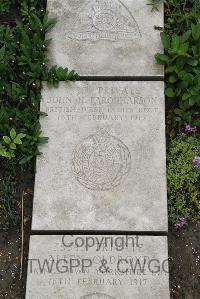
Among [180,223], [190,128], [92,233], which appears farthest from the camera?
[190,128]

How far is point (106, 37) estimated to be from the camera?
394cm

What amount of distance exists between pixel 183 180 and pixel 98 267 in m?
0.89

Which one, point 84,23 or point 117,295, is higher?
point 84,23

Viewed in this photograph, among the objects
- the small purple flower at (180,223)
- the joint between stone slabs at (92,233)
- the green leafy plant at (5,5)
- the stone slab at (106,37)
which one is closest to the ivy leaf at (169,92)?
the stone slab at (106,37)

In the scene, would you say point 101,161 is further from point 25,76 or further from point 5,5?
point 5,5

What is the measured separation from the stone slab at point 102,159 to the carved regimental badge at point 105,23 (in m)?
0.42

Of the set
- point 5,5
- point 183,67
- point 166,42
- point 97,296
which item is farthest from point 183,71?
point 97,296

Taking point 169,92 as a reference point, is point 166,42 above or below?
A: above

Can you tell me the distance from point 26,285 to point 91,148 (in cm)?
102

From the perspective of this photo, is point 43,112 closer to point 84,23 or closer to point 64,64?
point 64,64

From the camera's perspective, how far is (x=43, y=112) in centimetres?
368

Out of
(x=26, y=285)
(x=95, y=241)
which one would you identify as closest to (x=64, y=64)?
(x=95, y=241)

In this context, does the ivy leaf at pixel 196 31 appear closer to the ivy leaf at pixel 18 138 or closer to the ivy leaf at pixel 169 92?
the ivy leaf at pixel 169 92

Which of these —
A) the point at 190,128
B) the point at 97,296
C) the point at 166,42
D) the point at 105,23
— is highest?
the point at 105,23
